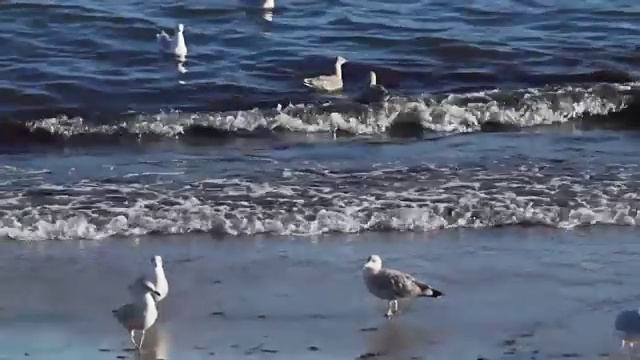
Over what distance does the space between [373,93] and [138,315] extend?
8.58 meters

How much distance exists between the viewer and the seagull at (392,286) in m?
8.64

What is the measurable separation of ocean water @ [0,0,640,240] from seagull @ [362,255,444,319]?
1.78m

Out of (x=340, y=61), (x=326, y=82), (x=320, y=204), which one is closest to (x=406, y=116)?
(x=326, y=82)

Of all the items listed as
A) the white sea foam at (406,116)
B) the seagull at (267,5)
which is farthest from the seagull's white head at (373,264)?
the seagull at (267,5)

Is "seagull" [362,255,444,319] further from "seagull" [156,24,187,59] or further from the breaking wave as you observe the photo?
"seagull" [156,24,187,59]

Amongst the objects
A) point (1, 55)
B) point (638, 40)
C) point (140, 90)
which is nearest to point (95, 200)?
point (140, 90)

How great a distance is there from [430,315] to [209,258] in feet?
5.96

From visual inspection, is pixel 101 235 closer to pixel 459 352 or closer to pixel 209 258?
pixel 209 258

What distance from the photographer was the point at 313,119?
1526cm

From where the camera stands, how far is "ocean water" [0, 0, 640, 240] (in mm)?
11031

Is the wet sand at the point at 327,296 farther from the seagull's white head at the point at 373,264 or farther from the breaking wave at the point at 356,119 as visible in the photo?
the breaking wave at the point at 356,119

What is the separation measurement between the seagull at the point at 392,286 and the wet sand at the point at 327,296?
11 centimetres

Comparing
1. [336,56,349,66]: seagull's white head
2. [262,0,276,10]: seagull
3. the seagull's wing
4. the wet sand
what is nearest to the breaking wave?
[336,56,349,66]: seagull's white head

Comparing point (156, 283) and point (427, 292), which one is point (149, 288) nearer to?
point (156, 283)
